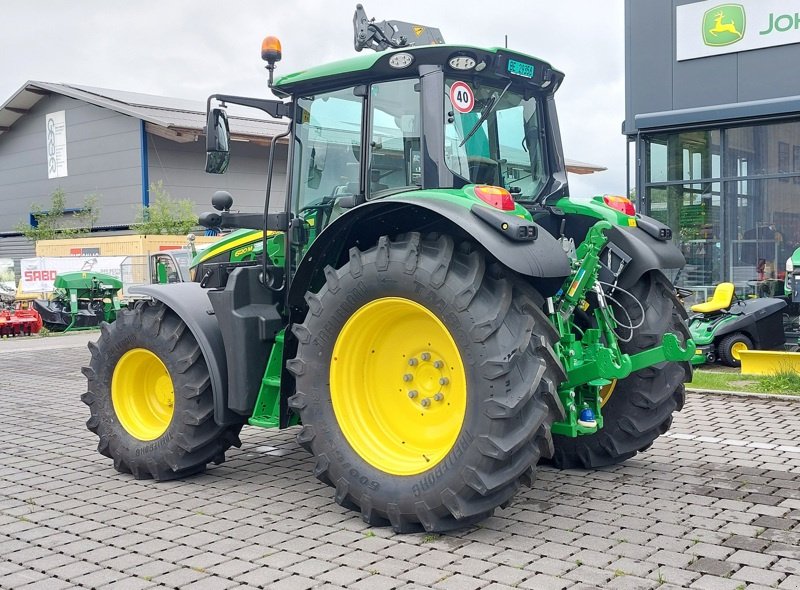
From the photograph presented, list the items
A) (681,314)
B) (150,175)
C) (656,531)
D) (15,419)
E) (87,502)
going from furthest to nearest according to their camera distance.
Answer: (150,175) → (15,419) → (681,314) → (87,502) → (656,531)

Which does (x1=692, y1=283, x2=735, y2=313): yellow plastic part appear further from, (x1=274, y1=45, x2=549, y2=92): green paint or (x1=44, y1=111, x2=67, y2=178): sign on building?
(x1=44, y1=111, x2=67, y2=178): sign on building

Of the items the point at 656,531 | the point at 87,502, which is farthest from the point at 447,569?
the point at 87,502

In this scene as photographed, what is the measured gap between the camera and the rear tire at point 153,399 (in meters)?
5.80

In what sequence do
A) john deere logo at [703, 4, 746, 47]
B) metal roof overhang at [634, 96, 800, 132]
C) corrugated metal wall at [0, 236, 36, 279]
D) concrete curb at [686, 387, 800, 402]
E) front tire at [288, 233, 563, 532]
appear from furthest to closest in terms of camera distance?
corrugated metal wall at [0, 236, 36, 279], john deere logo at [703, 4, 746, 47], metal roof overhang at [634, 96, 800, 132], concrete curb at [686, 387, 800, 402], front tire at [288, 233, 563, 532]

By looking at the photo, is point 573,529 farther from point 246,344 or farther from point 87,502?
point 87,502

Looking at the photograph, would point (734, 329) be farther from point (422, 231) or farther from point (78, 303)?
A: point (78, 303)

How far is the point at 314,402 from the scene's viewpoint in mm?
5102

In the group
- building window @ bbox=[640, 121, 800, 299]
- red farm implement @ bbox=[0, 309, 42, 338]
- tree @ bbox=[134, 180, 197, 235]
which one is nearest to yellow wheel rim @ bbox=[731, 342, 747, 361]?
building window @ bbox=[640, 121, 800, 299]

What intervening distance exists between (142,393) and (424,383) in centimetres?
240

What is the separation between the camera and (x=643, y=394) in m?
5.86

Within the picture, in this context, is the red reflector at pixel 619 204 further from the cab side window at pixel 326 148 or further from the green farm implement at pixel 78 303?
the green farm implement at pixel 78 303

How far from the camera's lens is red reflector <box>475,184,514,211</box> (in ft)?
15.7

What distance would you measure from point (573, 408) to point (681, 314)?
157 cm

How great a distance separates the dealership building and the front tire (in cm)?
1032
